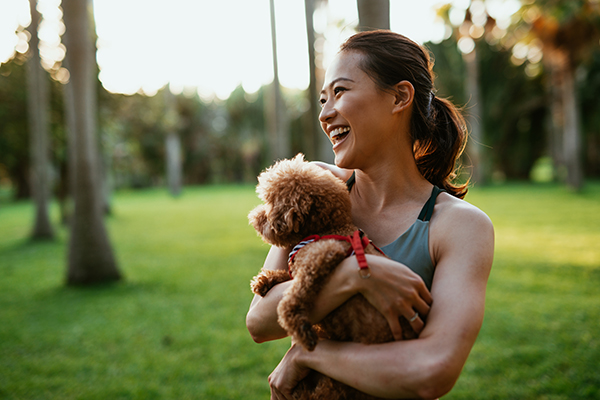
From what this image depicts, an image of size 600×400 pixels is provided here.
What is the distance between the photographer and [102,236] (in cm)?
771

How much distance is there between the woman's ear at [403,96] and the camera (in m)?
1.73

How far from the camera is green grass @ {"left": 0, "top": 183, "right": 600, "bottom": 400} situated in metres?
4.37

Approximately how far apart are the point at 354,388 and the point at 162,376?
3.82 metres

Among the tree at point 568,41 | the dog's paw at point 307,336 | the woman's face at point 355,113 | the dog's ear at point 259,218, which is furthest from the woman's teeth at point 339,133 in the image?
the tree at point 568,41

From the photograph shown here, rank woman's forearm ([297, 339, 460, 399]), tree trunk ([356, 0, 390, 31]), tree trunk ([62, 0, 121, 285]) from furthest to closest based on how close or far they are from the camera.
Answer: tree trunk ([62, 0, 121, 285]) < tree trunk ([356, 0, 390, 31]) < woman's forearm ([297, 339, 460, 399])

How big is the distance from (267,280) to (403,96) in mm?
959

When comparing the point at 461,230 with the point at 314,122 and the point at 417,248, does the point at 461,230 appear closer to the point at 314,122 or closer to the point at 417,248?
the point at 417,248

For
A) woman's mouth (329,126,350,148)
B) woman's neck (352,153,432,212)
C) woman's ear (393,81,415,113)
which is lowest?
woman's neck (352,153,432,212)

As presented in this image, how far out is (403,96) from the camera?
1752mm

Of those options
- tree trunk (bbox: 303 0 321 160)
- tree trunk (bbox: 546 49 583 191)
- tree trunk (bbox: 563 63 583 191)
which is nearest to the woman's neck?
tree trunk (bbox: 303 0 321 160)

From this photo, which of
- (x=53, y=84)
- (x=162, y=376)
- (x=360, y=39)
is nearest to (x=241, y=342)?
(x=162, y=376)

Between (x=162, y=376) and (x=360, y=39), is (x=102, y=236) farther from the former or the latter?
(x=360, y=39)

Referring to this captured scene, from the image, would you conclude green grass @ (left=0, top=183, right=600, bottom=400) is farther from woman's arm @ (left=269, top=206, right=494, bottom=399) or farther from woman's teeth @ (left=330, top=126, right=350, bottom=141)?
woman's teeth @ (left=330, top=126, right=350, bottom=141)

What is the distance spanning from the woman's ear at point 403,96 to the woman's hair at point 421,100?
4 centimetres
